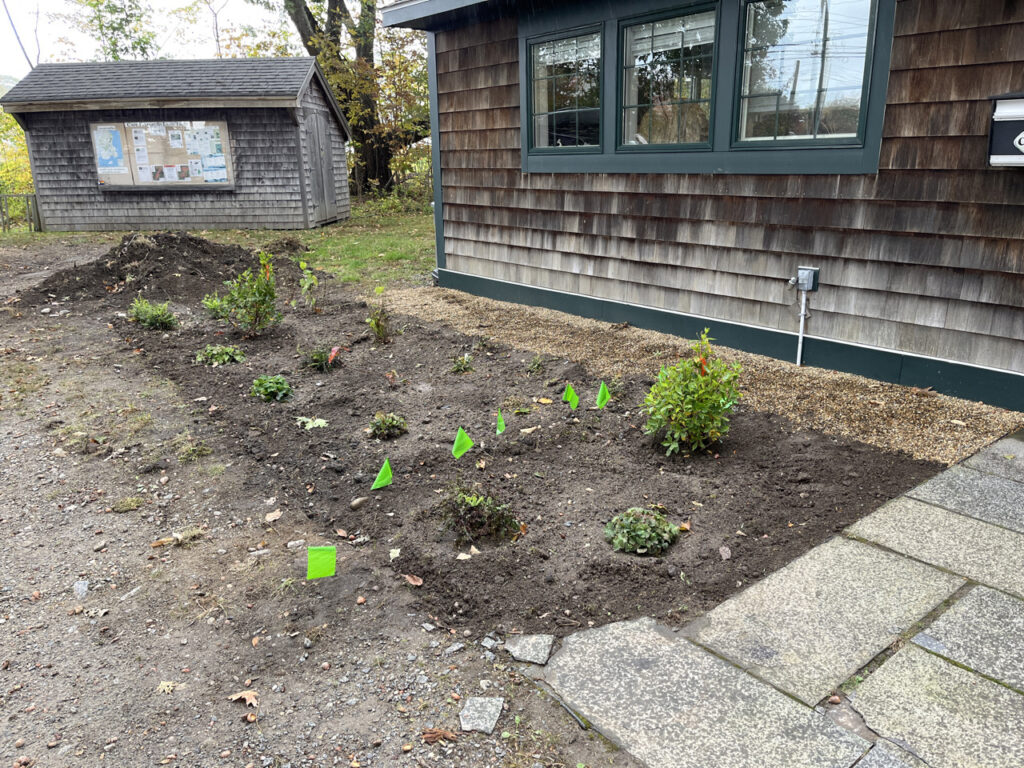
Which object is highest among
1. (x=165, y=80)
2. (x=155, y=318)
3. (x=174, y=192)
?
(x=165, y=80)

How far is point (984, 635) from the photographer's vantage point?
2.43m

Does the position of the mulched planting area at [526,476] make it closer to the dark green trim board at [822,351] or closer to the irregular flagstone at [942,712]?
the irregular flagstone at [942,712]

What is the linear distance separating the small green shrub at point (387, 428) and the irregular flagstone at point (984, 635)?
2.87 meters

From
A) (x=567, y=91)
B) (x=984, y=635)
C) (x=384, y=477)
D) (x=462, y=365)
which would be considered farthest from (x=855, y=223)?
(x=384, y=477)

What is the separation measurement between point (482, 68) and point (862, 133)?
4.32 m

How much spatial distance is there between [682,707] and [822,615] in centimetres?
75

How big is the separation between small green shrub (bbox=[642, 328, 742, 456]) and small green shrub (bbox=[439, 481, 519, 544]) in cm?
111

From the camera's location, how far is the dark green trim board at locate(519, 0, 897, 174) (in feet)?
15.2

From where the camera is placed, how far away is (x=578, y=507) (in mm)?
3410

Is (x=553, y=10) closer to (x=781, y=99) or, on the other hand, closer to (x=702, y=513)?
(x=781, y=99)

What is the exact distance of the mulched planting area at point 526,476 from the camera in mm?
2822

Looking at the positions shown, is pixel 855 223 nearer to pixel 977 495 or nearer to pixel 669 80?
pixel 669 80

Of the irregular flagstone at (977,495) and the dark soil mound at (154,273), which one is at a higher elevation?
the dark soil mound at (154,273)

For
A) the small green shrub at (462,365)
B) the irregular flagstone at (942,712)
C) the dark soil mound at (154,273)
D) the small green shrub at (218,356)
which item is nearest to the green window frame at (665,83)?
the small green shrub at (462,365)
